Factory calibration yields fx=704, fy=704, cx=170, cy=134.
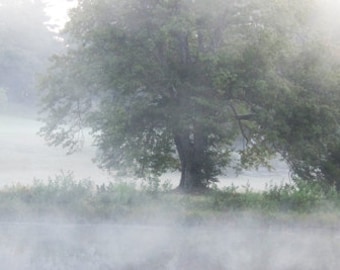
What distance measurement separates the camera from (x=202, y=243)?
878cm

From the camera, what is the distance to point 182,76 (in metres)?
13.0

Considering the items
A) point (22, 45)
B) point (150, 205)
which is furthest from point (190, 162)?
point (22, 45)

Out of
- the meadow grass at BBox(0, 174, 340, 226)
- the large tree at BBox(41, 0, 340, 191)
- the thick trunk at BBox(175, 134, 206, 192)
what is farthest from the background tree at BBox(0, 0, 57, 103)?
the meadow grass at BBox(0, 174, 340, 226)

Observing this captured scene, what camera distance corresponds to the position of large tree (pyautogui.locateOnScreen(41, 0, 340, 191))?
40.5ft

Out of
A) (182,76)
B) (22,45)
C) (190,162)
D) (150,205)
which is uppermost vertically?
(22,45)

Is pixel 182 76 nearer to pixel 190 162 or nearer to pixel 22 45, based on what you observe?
pixel 190 162

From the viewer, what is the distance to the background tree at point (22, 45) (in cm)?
3838

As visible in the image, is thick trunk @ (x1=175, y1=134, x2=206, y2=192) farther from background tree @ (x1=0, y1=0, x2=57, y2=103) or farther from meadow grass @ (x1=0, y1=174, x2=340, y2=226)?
background tree @ (x1=0, y1=0, x2=57, y2=103)

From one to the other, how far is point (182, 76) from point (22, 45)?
29.3 metres

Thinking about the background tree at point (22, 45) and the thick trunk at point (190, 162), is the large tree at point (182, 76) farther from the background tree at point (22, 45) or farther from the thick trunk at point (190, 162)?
the background tree at point (22, 45)

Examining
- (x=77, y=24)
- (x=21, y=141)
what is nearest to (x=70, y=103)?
(x=77, y=24)

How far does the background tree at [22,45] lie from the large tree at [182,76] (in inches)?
882

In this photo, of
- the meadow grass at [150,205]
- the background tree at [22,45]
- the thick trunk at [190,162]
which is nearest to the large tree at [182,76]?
the thick trunk at [190,162]

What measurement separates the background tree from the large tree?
882 inches
